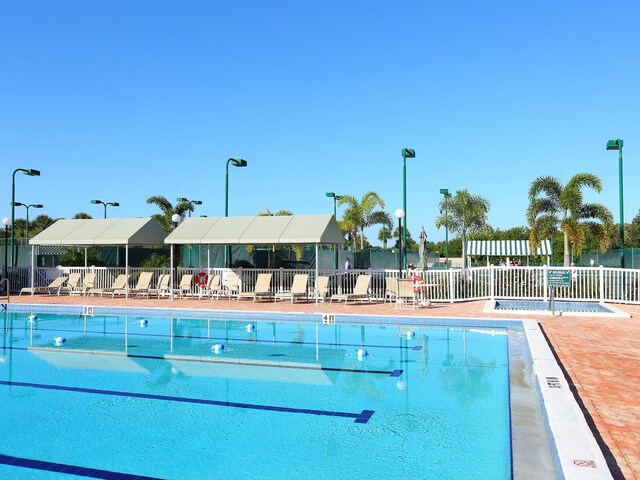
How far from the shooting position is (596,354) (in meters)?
7.76

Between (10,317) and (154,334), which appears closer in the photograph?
(154,334)

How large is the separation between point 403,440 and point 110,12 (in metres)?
16.3

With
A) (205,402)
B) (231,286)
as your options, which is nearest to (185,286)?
(231,286)

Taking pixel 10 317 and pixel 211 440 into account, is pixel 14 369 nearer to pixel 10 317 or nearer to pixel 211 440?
pixel 211 440

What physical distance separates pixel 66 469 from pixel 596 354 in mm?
6916

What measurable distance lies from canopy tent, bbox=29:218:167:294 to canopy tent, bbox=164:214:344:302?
3.89ft

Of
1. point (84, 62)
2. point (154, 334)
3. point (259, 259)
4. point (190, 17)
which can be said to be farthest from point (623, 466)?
point (259, 259)

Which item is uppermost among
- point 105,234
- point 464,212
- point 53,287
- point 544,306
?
point 464,212

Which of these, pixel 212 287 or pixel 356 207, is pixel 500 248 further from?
pixel 212 287

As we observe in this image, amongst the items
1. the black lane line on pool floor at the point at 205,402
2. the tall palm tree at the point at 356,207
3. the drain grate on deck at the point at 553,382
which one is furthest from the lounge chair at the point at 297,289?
the tall palm tree at the point at 356,207

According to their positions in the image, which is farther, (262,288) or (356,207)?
(356,207)

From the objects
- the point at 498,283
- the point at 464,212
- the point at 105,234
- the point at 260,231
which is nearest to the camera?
the point at 498,283

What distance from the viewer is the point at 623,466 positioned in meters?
3.65

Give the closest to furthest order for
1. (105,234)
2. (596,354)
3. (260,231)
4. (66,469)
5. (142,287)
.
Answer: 1. (66,469)
2. (596,354)
3. (260,231)
4. (142,287)
5. (105,234)
